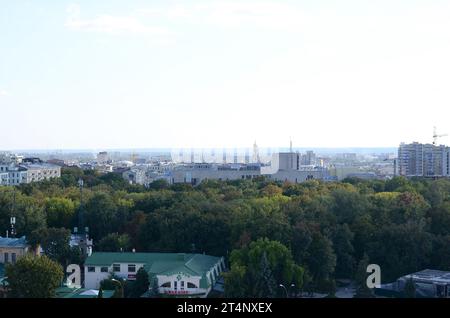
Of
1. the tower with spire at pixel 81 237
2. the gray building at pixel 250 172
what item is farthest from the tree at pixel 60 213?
the gray building at pixel 250 172

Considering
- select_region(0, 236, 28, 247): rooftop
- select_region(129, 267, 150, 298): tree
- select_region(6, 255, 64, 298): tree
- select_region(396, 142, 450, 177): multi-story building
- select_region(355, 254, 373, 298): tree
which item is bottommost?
select_region(129, 267, 150, 298): tree

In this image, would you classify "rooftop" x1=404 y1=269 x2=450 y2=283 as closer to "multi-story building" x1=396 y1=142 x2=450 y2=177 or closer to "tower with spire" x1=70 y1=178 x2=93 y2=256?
"tower with spire" x1=70 y1=178 x2=93 y2=256

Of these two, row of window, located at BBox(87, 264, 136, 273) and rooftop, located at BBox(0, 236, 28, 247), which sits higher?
rooftop, located at BBox(0, 236, 28, 247)

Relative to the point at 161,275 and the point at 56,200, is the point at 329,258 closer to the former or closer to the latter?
the point at 161,275

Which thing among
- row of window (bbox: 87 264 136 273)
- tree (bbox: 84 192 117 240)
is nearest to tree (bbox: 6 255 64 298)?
row of window (bbox: 87 264 136 273)

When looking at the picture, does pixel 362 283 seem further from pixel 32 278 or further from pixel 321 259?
pixel 32 278

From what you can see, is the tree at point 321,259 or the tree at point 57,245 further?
the tree at point 57,245

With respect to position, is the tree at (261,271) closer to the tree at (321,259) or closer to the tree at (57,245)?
the tree at (321,259)

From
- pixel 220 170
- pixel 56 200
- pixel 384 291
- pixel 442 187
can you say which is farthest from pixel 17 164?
pixel 384 291

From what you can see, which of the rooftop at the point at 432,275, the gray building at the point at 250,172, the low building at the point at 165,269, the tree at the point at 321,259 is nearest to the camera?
the rooftop at the point at 432,275
